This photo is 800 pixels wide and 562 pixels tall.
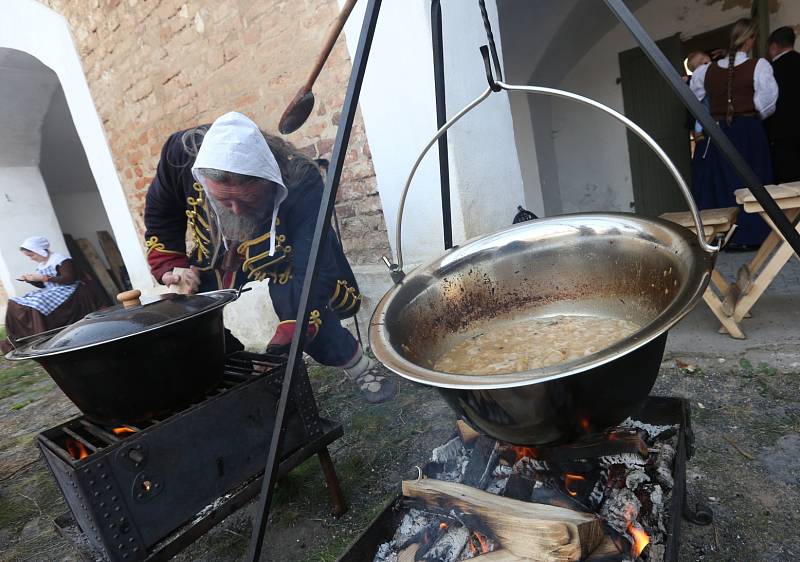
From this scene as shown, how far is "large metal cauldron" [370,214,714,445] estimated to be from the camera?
106 centimetres

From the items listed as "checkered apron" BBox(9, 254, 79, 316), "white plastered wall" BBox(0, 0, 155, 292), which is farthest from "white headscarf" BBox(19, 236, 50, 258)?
"white plastered wall" BBox(0, 0, 155, 292)

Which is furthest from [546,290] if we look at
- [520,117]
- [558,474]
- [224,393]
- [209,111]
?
[520,117]

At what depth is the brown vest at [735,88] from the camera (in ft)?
14.6

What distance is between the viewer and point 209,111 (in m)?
4.61

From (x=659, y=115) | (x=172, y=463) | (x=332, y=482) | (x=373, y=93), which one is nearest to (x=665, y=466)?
(x=332, y=482)

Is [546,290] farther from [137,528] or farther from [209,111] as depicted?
[209,111]

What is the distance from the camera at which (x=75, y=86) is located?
19.4 feet

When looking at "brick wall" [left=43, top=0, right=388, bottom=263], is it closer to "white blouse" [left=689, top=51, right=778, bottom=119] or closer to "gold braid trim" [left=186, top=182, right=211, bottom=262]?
"gold braid trim" [left=186, top=182, right=211, bottom=262]

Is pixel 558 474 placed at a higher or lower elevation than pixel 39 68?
lower

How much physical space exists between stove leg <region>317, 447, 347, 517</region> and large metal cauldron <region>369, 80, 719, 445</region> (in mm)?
851

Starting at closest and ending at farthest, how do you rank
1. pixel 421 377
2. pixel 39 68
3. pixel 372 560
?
pixel 421 377, pixel 372 560, pixel 39 68

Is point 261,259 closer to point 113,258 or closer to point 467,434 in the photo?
point 467,434

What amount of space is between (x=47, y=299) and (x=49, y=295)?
0.21ft

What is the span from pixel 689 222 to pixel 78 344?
3354 millimetres
